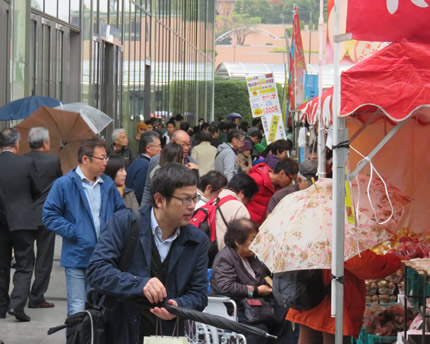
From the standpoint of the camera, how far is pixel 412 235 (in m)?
6.45

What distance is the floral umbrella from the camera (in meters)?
5.46

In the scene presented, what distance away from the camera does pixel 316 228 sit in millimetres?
5516

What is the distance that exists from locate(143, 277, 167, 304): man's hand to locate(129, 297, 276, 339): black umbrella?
0.20 feet

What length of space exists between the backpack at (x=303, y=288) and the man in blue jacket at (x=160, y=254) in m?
1.57

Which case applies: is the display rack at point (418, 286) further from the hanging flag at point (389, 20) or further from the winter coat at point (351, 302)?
the hanging flag at point (389, 20)

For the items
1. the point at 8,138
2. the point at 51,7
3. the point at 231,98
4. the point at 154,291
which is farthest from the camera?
the point at 231,98

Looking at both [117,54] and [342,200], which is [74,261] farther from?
[117,54]

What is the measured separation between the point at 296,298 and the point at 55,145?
6755 millimetres

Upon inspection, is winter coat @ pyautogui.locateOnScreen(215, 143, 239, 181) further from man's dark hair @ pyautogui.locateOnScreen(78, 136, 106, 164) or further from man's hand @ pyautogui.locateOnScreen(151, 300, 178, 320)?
man's hand @ pyautogui.locateOnScreen(151, 300, 178, 320)

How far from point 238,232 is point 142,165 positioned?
4.41 meters

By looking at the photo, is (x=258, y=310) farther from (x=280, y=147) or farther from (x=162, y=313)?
(x=280, y=147)

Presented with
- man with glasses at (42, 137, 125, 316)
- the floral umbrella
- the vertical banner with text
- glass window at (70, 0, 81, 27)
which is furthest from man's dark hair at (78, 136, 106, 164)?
glass window at (70, 0, 81, 27)

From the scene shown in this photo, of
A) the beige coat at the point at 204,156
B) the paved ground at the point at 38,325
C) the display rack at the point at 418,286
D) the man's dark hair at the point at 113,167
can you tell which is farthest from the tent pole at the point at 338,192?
the beige coat at the point at 204,156

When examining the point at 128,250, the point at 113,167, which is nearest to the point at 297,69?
the point at 113,167
